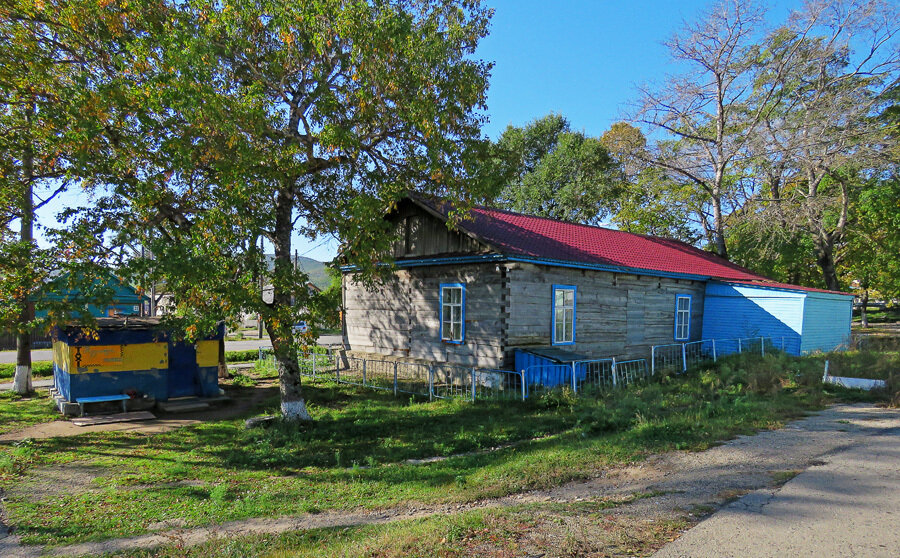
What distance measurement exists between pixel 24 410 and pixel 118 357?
2.60 meters

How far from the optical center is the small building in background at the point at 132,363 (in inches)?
475

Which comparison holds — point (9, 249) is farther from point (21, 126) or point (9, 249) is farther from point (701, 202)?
point (701, 202)

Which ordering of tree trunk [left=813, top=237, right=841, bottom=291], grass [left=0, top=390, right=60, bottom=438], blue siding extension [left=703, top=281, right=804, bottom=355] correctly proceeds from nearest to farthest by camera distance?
grass [left=0, top=390, right=60, bottom=438] → blue siding extension [left=703, top=281, right=804, bottom=355] → tree trunk [left=813, top=237, right=841, bottom=291]

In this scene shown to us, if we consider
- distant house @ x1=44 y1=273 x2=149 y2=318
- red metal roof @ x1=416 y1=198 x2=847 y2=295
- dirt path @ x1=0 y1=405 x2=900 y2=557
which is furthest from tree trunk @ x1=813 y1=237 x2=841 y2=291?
distant house @ x1=44 y1=273 x2=149 y2=318

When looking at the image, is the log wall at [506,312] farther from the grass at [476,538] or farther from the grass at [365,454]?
the grass at [476,538]

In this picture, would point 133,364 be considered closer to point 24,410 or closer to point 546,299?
point 24,410

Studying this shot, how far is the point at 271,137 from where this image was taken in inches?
397

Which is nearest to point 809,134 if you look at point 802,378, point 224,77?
point 802,378

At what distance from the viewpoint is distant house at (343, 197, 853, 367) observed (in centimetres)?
1441

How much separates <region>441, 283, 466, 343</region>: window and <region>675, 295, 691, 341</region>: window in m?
9.32

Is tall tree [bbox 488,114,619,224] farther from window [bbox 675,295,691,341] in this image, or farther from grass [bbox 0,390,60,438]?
grass [bbox 0,390,60,438]

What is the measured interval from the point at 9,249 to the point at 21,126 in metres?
2.34

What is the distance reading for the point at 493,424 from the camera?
10383 mm

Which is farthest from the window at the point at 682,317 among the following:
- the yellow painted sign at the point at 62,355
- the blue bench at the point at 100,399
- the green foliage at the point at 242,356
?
the yellow painted sign at the point at 62,355
